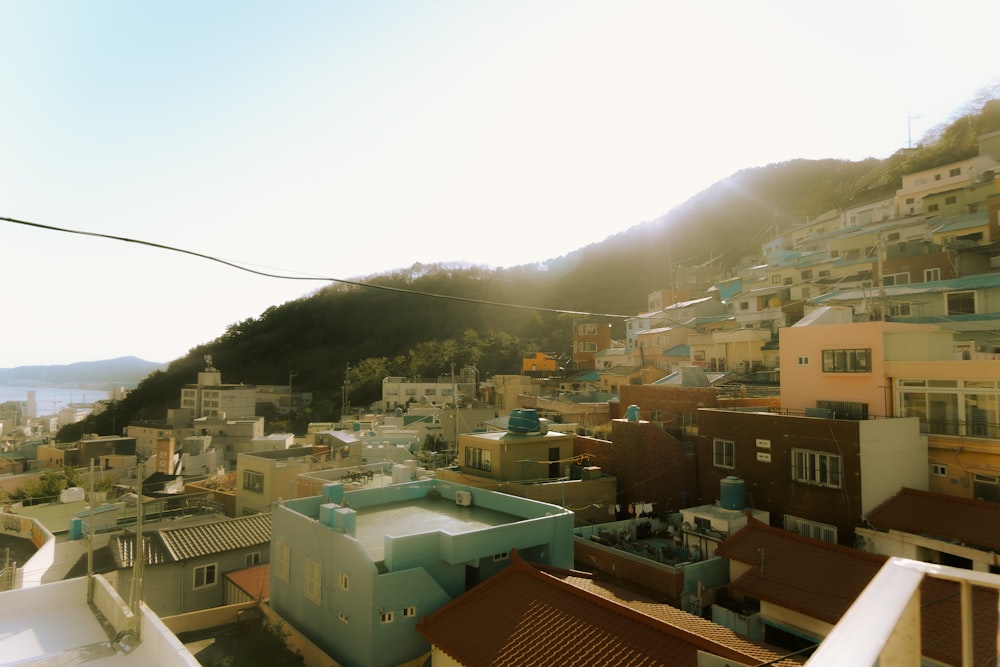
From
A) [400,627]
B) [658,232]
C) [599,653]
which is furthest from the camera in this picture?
[658,232]

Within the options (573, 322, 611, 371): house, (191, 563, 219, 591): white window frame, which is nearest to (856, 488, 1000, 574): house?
(191, 563, 219, 591): white window frame

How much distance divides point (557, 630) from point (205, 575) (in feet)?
36.0

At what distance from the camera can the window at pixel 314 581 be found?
1130cm

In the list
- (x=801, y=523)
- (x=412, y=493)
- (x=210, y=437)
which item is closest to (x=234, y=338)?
(x=210, y=437)

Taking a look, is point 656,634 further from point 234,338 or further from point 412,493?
point 234,338

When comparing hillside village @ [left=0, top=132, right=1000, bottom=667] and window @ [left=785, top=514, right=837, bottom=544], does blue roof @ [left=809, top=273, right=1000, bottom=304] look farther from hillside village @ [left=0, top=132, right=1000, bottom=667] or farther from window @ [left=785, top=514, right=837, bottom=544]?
window @ [left=785, top=514, right=837, bottom=544]

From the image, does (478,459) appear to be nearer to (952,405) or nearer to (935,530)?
(935,530)

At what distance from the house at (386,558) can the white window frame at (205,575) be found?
3579 millimetres

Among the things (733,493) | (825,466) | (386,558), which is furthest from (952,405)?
(386,558)

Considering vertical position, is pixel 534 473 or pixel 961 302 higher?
pixel 961 302

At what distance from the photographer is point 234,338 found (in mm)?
83750

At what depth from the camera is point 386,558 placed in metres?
10.2

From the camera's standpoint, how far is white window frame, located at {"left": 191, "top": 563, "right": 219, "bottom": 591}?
1507 cm

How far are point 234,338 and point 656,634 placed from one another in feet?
281
